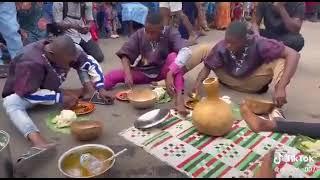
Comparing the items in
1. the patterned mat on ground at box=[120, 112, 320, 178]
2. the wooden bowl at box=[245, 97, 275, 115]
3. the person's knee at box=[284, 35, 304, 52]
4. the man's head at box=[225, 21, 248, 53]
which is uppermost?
the man's head at box=[225, 21, 248, 53]

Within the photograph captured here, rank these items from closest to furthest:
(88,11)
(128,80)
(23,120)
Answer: (23,120) → (128,80) → (88,11)

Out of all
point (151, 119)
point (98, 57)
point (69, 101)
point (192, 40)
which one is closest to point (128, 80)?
point (69, 101)

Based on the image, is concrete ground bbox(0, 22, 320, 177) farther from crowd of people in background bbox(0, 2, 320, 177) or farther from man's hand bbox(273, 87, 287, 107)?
man's hand bbox(273, 87, 287, 107)

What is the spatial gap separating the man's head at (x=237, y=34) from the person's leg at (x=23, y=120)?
1.72 metres

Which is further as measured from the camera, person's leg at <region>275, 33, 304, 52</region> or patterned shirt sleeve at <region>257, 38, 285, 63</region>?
person's leg at <region>275, 33, 304, 52</region>

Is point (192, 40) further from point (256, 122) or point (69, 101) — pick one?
point (256, 122)

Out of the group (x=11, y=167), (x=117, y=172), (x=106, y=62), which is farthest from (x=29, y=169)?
(x=106, y=62)

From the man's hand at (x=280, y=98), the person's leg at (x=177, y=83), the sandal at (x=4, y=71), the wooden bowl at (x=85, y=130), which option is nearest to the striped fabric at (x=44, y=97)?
the wooden bowl at (x=85, y=130)

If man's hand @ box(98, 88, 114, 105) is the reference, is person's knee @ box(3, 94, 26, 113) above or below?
above

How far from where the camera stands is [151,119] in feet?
10.1

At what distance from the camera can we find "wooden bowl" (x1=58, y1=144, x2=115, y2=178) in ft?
7.82

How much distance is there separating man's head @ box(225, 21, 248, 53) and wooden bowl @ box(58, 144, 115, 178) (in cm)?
148

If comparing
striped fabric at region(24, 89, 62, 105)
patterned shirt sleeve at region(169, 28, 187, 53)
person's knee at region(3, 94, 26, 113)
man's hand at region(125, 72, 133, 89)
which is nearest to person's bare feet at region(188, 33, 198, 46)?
patterned shirt sleeve at region(169, 28, 187, 53)

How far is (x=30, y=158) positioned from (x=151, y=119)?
0.94 metres
